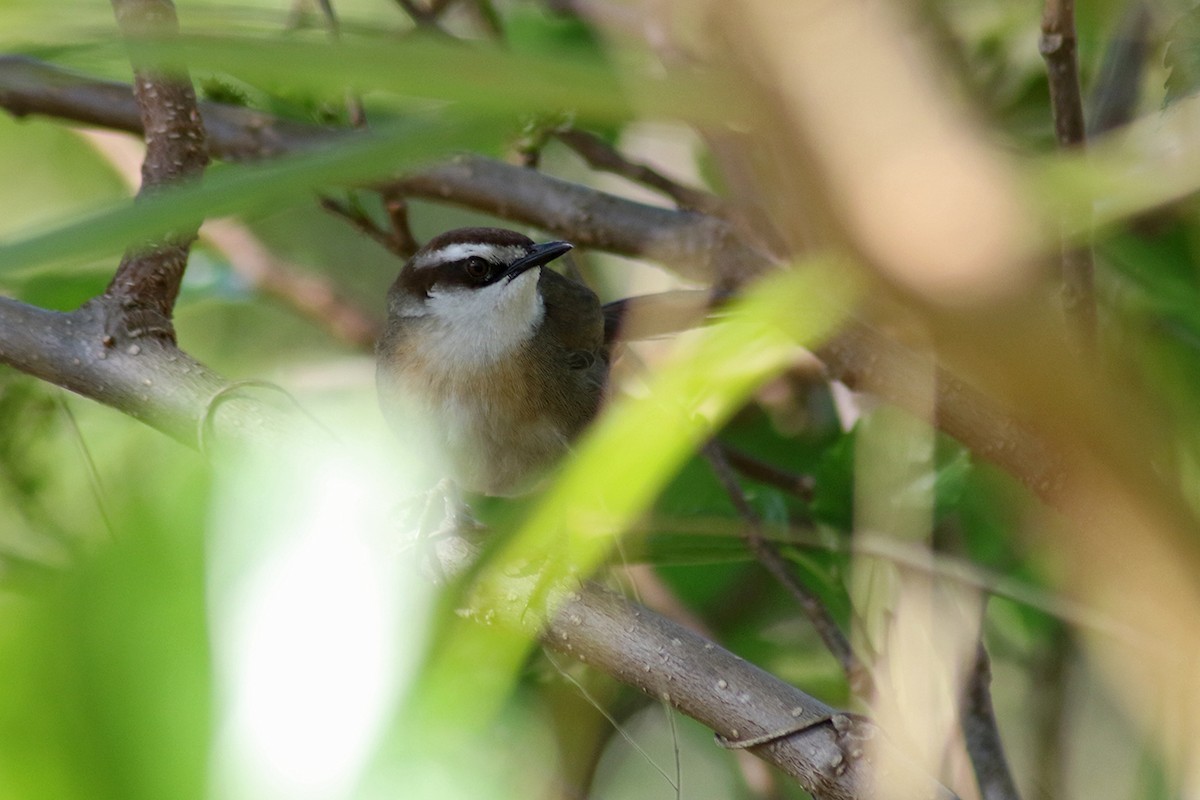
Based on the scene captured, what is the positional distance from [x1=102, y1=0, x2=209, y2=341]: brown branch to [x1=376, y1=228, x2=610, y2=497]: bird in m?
0.85

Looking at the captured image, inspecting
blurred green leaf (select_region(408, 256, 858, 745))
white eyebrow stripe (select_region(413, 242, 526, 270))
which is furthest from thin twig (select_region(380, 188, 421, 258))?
blurred green leaf (select_region(408, 256, 858, 745))

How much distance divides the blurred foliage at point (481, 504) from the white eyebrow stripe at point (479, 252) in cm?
36

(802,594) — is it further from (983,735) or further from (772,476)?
(772,476)

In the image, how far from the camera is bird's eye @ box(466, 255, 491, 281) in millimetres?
2977

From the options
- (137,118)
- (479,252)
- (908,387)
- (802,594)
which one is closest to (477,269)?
(479,252)

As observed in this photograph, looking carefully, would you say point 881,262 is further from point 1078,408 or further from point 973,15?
point 973,15

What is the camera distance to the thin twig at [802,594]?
6.72ft

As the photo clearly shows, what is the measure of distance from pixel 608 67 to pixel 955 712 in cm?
167

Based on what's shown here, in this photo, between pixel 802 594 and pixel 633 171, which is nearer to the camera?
pixel 802 594

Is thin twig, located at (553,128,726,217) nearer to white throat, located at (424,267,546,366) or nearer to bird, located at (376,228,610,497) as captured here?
bird, located at (376,228,610,497)

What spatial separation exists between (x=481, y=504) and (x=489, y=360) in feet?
1.34

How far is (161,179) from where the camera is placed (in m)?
1.95

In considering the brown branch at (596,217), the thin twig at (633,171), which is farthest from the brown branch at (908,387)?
the thin twig at (633,171)

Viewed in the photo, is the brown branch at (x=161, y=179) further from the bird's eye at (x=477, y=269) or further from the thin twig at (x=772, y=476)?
the thin twig at (x=772, y=476)
